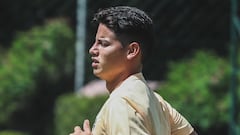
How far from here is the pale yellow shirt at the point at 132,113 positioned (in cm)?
276

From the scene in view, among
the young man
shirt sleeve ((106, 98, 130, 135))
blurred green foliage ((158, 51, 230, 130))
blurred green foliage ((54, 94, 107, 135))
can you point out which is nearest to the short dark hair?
the young man

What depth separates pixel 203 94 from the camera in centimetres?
950

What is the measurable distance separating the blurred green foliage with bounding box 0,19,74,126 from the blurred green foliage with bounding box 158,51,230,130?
188cm

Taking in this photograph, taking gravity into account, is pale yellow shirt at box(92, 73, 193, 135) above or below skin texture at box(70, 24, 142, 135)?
below

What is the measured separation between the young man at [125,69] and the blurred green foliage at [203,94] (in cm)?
637

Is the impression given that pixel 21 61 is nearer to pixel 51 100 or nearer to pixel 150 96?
pixel 51 100

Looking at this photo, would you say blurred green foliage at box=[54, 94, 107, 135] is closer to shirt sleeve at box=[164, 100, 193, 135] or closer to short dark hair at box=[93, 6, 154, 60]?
shirt sleeve at box=[164, 100, 193, 135]

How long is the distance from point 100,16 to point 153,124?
36 centimetres

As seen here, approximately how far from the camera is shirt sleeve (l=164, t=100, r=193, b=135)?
122 inches

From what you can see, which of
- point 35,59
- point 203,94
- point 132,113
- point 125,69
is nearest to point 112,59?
point 125,69

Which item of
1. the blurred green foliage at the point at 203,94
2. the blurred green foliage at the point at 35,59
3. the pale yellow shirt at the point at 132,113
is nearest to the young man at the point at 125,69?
the pale yellow shirt at the point at 132,113

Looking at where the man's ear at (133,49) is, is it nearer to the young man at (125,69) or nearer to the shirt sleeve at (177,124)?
the young man at (125,69)

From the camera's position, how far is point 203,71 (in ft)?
32.2

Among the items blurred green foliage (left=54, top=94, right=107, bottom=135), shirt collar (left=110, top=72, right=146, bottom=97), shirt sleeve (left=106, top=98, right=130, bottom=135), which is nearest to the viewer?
shirt sleeve (left=106, top=98, right=130, bottom=135)
